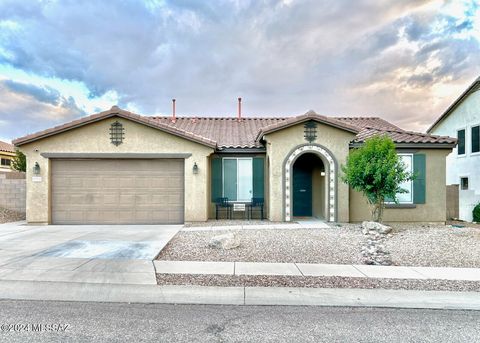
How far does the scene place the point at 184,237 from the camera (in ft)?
29.4

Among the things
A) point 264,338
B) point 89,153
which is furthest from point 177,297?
point 89,153

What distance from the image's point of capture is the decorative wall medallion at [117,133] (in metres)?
11.6

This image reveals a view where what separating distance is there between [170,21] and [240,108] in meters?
6.17

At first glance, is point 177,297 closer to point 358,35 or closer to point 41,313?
point 41,313

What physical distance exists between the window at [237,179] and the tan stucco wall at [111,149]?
131 centimetres

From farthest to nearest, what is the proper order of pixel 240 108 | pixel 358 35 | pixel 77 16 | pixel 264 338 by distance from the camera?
pixel 240 108
pixel 358 35
pixel 77 16
pixel 264 338

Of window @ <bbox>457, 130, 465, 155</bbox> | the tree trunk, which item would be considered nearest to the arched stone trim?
the tree trunk

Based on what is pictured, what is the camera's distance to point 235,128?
16.6 m

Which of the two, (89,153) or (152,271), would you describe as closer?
(152,271)

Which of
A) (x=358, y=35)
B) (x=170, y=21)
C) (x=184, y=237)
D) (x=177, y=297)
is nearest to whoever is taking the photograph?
(x=177, y=297)

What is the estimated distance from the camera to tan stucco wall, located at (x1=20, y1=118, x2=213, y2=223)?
11453mm

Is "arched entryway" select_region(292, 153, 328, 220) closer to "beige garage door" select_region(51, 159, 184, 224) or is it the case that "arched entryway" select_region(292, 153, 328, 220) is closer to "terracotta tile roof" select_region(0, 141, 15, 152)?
"beige garage door" select_region(51, 159, 184, 224)

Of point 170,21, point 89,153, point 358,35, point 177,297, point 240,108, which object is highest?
point 170,21

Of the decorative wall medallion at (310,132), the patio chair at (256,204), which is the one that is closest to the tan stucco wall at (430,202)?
the decorative wall medallion at (310,132)
